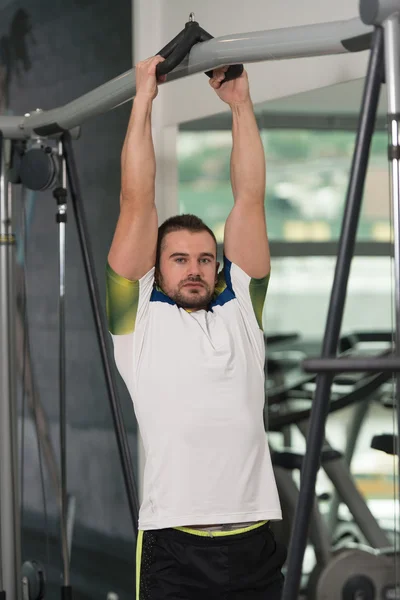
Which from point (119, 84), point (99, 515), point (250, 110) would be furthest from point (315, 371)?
point (99, 515)

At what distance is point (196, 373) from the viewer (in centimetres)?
244

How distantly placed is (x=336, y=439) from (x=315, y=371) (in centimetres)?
125

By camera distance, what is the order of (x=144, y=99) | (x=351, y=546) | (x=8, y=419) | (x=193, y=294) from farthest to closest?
(x=8, y=419), (x=351, y=546), (x=193, y=294), (x=144, y=99)

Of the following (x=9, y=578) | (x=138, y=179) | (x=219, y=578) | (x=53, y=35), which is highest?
(x=53, y=35)

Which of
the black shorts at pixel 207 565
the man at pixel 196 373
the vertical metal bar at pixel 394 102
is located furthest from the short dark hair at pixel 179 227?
the vertical metal bar at pixel 394 102

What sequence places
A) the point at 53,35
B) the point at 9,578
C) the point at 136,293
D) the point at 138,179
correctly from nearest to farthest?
the point at 138,179
the point at 136,293
the point at 9,578
the point at 53,35

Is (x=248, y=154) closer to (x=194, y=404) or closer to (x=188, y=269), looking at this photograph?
(x=188, y=269)

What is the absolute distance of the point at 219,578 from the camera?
2.37 metres

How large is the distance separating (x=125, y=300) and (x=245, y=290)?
346 millimetres

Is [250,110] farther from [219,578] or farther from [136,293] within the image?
[219,578]

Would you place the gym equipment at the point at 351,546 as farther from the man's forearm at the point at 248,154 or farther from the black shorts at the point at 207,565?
the man's forearm at the point at 248,154

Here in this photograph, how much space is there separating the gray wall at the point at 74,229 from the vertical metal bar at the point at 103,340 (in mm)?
829

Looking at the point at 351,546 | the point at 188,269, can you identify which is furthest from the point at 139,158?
the point at 351,546

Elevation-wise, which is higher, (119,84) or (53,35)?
(53,35)
